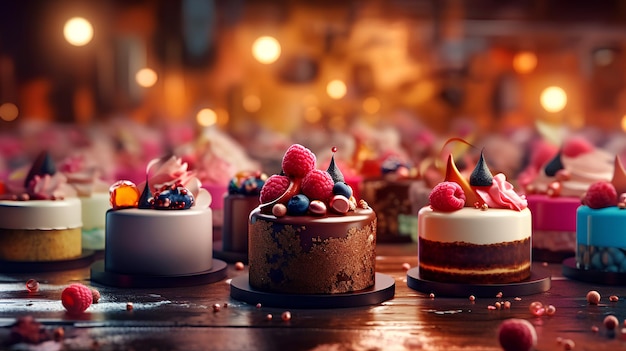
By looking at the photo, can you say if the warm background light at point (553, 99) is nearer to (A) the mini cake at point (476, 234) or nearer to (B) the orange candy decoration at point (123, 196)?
(A) the mini cake at point (476, 234)

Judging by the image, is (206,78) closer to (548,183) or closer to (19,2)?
(19,2)

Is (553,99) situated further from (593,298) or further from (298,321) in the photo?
(298,321)

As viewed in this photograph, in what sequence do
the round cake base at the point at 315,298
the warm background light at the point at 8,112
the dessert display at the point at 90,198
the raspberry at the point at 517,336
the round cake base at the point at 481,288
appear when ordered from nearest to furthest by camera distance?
the raspberry at the point at 517,336 → the round cake base at the point at 315,298 → the round cake base at the point at 481,288 → the dessert display at the point at 90,198 → the warm background light at the point at 8,112

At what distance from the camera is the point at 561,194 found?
144 inches

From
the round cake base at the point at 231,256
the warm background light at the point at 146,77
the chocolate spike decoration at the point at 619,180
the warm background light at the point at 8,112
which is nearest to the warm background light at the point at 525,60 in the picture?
the warm background light at the point at 146,77

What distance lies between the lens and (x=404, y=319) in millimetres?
2537

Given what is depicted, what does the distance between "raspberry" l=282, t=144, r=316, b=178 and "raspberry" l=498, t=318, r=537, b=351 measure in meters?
0.91

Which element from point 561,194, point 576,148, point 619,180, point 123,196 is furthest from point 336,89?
point 123,196

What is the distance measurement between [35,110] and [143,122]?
1.03m

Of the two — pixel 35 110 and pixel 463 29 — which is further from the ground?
pixel 463 29

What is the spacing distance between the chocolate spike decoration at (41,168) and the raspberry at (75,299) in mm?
1000

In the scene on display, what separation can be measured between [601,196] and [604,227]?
13 centimetres

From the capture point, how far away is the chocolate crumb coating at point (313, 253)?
2.69m

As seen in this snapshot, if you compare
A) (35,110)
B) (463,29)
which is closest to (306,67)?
(463,29)
